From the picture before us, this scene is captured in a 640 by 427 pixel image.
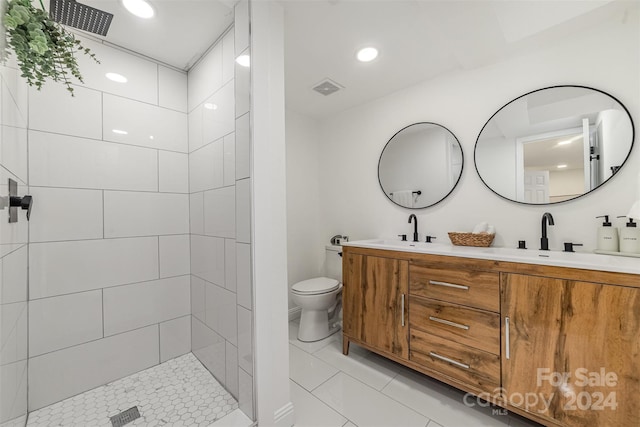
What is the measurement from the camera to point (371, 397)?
5.08 ft

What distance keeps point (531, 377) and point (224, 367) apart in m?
1.66

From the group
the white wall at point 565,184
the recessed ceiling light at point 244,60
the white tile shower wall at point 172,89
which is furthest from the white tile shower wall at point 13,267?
the white wall at point 565,184

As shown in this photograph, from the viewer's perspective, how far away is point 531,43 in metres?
1.58

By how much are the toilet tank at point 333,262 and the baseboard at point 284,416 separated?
52.3 inches

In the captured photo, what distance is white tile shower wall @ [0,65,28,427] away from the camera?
0.80 metres

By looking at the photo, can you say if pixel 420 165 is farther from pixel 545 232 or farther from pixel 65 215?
pixel 65 215

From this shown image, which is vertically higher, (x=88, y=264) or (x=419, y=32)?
(x=419, y=32)

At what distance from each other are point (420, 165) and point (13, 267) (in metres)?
2.49

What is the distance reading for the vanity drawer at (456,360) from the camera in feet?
4.40

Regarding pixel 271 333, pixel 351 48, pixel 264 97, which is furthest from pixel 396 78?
pixel 271 333

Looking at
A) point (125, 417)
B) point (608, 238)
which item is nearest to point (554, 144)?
point (608, 238)

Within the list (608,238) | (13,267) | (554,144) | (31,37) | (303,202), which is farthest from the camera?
(303,202)

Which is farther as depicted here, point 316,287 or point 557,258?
point 316,287

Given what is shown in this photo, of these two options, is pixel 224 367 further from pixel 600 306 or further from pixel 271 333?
pixel 600 306
